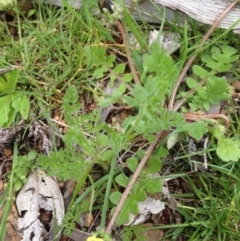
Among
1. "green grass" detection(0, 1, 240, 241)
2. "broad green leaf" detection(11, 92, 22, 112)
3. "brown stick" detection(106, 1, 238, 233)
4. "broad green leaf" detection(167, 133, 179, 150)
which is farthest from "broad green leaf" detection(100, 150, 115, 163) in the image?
"broad green leaf" detection(11, 92, 22, 112)

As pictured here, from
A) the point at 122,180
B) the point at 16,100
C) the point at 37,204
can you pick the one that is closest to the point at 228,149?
the point at 122,180

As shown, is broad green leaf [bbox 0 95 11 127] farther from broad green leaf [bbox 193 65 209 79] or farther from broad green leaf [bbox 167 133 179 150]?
broad green leaf [bbox 193 65 209 79]

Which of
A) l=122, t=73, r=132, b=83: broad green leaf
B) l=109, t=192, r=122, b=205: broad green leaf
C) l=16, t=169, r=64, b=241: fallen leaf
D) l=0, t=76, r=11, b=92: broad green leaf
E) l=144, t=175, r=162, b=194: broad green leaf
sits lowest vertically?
l=16, t=169, r=64, b=241: fallen leaf

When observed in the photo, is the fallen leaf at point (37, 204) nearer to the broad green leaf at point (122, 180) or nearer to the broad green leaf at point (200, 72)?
the broad green leaf at point (122, 180)

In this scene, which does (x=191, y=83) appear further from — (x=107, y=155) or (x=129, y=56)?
(x=107, y=155)

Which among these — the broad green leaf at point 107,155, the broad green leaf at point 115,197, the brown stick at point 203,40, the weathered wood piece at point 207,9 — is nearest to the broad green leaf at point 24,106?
the broad green leaf at point 107,155

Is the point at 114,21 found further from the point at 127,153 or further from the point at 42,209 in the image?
the point at 42,209
